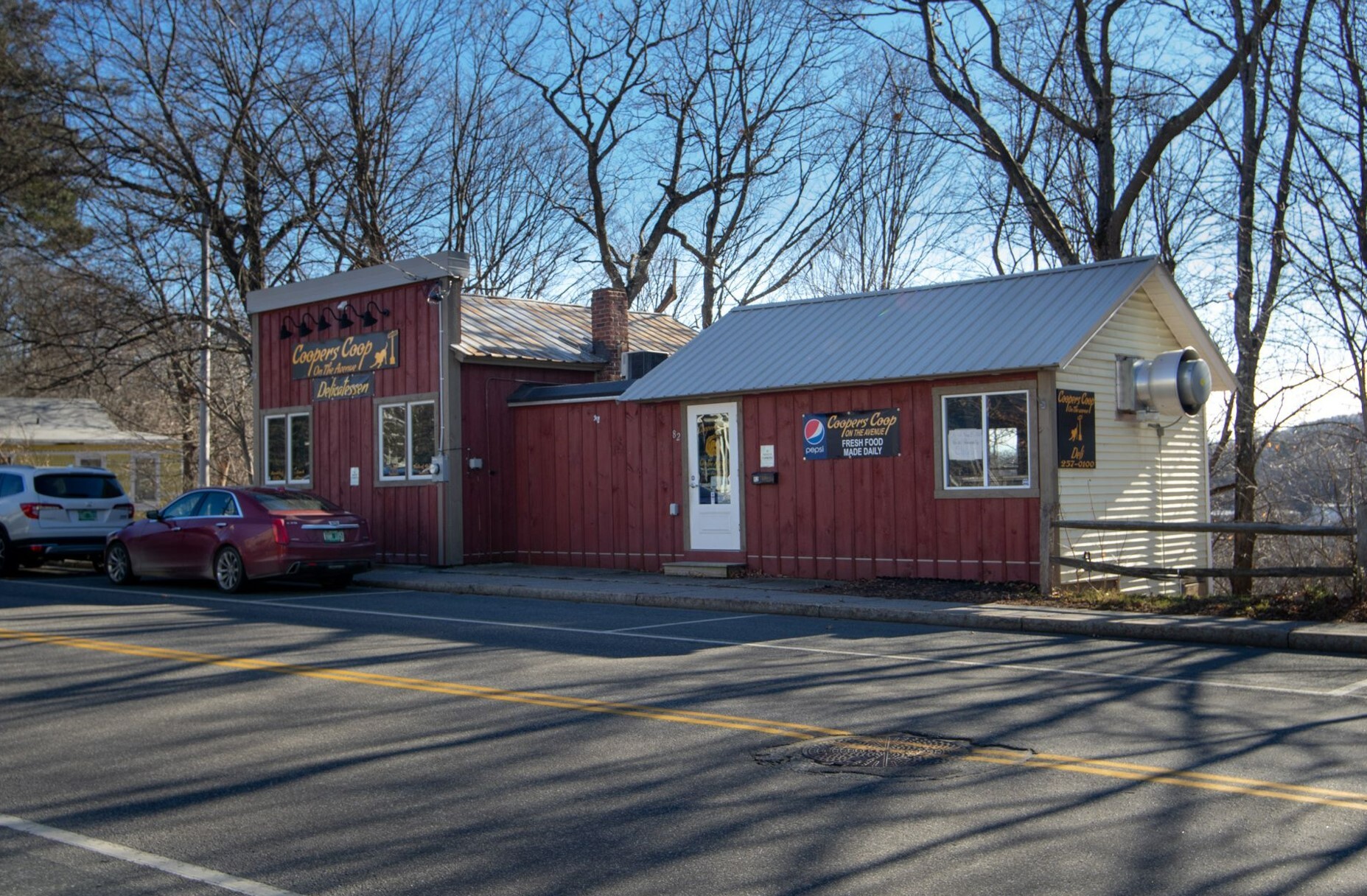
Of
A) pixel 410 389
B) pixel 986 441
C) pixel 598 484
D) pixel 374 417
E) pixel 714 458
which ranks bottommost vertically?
pixel 598 484

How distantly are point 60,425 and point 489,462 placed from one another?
83.3 feet

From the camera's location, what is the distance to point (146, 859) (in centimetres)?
556

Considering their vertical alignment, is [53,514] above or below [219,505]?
below

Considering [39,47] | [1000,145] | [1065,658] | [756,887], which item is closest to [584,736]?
[756,887]

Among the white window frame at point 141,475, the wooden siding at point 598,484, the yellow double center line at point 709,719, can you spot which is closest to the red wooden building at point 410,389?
the wooden siding at point 598,484

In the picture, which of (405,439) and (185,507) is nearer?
(185,507)

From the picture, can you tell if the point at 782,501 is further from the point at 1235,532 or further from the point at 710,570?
the point at 1235,532

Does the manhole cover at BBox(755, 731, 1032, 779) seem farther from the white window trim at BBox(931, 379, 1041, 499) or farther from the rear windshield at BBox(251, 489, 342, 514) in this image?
the rear windshield at BBox(251, 489, 342, 514)

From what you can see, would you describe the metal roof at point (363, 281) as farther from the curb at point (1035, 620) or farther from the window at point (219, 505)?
the curb at point (1035, 620)

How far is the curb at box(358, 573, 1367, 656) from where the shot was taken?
11.8 meters

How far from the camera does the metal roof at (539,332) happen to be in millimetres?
22594

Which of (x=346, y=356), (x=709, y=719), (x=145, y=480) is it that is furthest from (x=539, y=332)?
(x=145, y=480)

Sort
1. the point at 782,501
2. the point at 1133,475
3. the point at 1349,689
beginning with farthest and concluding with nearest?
the point at 782,501 < the point at 1133,475 < the point at 1349,689

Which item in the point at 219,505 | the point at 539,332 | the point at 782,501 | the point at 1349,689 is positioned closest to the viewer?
the point at 1349,689
